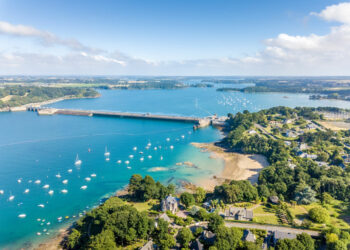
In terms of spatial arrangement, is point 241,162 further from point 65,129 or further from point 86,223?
point 65,129

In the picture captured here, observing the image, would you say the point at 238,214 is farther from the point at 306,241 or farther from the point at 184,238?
the point at 184,238

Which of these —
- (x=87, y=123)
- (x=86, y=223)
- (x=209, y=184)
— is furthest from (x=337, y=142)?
(x=87, y=123)

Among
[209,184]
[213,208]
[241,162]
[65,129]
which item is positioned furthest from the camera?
[65,129]

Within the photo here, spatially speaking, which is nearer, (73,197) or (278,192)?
(278,192)

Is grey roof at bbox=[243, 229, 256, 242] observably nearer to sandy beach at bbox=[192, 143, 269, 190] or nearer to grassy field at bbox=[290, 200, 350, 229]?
grassy field at bbox=[290, 200, 350, 229]

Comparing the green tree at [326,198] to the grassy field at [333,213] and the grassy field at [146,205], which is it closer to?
the grassy field at [333,213]
